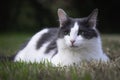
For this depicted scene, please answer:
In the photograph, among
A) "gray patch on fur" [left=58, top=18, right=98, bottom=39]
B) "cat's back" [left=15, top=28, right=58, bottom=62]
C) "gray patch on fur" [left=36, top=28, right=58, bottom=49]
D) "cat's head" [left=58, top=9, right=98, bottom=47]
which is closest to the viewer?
"cat's head" [left=58, top=9, right=98, bottom=47]

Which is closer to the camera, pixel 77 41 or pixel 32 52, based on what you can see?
pixel 77 41

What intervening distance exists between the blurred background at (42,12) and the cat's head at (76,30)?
10.9 meters

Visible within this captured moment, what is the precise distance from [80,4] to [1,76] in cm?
1340

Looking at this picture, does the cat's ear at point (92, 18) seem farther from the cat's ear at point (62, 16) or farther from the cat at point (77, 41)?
the cat's ear at point (62, 16)

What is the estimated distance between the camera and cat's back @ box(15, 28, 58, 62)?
826 cm

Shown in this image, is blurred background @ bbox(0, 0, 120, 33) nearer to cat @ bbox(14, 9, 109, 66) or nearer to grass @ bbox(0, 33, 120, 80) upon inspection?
cat @ bbox(14, 9, 109, 66)

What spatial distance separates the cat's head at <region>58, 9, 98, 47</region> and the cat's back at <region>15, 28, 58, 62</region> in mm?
1107

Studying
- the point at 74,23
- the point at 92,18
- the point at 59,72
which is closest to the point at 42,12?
the point at 92,18

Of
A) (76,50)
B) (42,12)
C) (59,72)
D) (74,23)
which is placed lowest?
(59,72)

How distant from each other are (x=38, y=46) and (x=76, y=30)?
1945 millimetres

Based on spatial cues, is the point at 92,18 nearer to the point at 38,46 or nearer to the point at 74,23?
the point at 74,23

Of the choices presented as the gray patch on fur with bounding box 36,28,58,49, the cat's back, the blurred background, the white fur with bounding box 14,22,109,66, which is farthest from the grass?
the blurred background

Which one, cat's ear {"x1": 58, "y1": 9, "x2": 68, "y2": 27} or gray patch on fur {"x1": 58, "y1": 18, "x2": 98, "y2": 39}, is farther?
cat's ear {"x1": 58, "y1": 9, "x2": 68, "y2": 27}

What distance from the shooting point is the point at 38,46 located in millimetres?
8594
